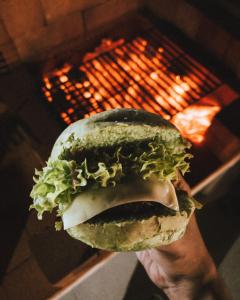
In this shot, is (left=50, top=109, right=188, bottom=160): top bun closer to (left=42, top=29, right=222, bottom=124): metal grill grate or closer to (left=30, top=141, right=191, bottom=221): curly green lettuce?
(left=30, top=141, right=191, bottom=221): curly green lettuce

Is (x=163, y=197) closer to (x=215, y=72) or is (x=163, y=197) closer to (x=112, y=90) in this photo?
(x=112, y=90)

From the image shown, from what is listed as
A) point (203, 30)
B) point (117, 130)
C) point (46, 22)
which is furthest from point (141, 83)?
point (117, 130)

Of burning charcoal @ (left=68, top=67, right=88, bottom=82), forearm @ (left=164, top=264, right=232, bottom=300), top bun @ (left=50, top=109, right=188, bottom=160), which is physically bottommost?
forearm @ (left=164, top=264, right=232, bottom=300)

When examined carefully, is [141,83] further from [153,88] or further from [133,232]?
[133,232]

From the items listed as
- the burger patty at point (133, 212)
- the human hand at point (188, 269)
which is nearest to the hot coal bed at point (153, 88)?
the human hand at point (188, 269)

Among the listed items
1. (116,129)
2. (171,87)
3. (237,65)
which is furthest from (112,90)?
A: (116,129)

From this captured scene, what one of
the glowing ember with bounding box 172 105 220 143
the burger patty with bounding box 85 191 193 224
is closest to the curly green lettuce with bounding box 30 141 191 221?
the burger patty with bounding box 85 191 193 224

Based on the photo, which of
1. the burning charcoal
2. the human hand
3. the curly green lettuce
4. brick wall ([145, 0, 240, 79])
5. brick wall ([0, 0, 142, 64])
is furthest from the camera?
the burning charcoal
